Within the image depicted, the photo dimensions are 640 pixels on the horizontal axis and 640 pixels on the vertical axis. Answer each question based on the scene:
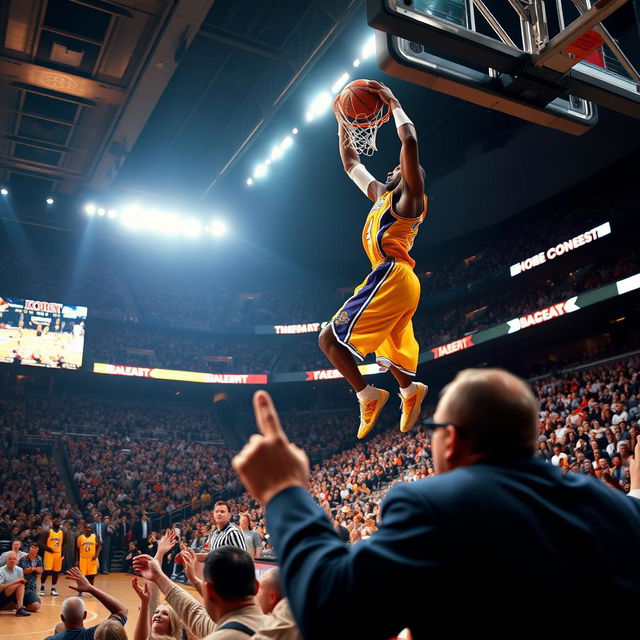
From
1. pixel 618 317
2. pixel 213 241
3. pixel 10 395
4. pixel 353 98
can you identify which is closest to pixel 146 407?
pixel 10 395

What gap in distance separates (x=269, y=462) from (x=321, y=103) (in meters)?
16.5

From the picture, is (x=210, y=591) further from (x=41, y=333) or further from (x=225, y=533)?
(x=41, y=333)

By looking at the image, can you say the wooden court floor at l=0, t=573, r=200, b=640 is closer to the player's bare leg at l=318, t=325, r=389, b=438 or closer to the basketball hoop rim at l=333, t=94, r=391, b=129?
the player's bare leg at l=318, t=325, r=389, b=438

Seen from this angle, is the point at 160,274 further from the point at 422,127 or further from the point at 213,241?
the point at 422,127

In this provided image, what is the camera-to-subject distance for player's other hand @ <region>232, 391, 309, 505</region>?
1337 millimetres

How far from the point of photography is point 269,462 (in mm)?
1346

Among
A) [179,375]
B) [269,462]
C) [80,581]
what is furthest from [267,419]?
[179,375]

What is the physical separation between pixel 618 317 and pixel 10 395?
80.3 feet

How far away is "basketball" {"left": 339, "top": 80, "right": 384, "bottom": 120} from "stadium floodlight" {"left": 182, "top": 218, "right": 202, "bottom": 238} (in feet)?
75.8

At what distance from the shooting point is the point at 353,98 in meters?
5.07

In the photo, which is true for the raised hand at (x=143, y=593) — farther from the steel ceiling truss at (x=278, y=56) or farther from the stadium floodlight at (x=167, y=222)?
the stadium floodlight at (x=167, y=222)

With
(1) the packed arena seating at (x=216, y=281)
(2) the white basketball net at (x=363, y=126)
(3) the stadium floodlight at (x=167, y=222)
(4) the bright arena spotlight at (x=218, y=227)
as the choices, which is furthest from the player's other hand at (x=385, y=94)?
(3) the stadium floodlight at (x=167, y=222)

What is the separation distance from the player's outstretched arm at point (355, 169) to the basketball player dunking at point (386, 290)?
0.22ft

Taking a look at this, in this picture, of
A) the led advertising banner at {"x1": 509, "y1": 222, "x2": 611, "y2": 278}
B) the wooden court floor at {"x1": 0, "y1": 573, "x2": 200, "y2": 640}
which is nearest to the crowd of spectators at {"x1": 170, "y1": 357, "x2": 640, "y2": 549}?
the wooden court floor at {"x1": 0, "y1": 573, "x2": 200, "y2": 640}
